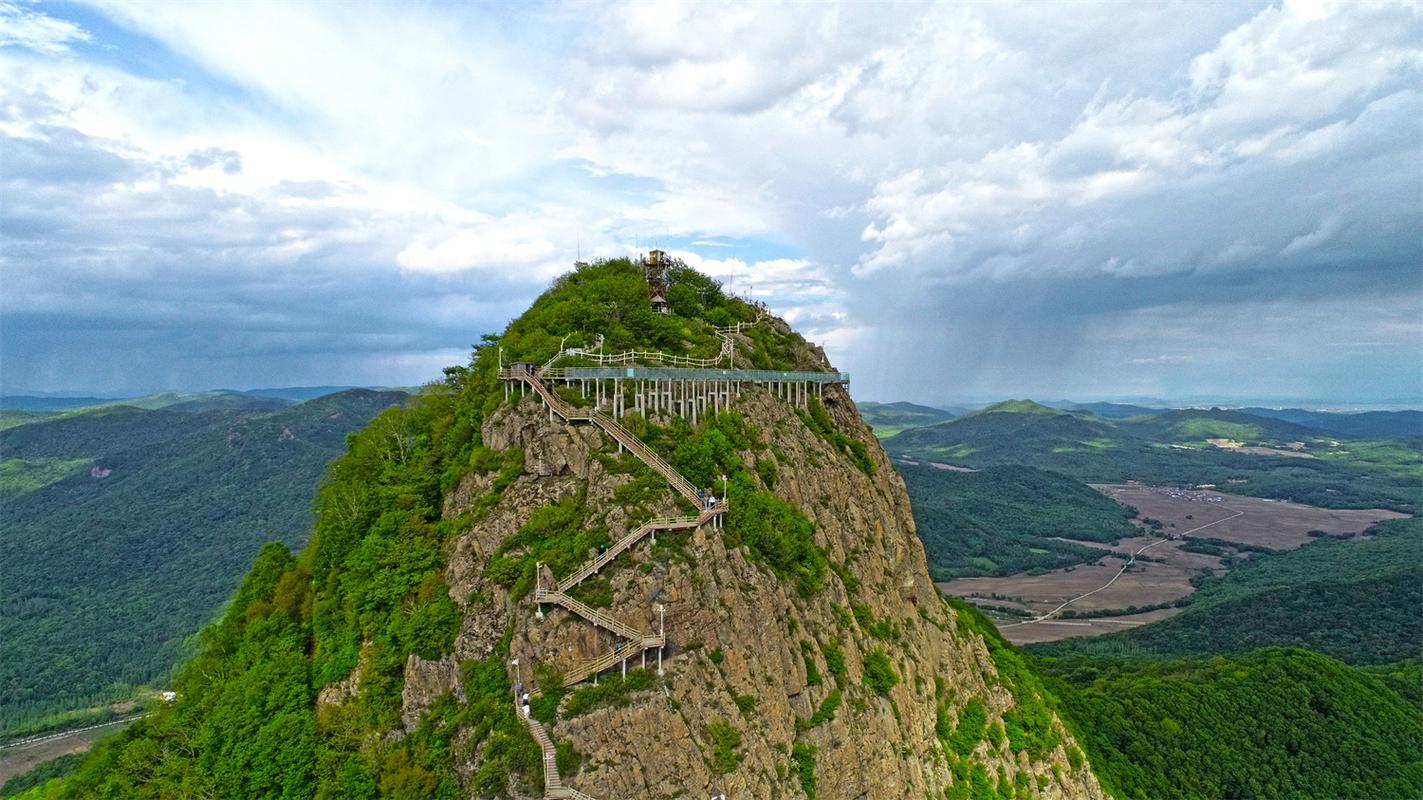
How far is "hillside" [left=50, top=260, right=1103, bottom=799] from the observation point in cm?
4984

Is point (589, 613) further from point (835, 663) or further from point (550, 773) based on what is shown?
point (835, 663)

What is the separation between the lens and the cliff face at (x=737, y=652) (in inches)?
1921

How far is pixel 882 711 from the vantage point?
204 feet

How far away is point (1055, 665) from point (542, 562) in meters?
169

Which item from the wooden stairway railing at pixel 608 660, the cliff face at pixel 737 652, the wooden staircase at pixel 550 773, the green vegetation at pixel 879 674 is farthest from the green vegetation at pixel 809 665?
the wooden staircase at pixel 550 773

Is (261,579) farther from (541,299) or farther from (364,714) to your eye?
(541,299)

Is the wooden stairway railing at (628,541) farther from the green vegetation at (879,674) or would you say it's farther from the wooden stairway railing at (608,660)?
the green vegetation at (879,674)

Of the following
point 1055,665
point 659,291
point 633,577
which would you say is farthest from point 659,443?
point 1055,665

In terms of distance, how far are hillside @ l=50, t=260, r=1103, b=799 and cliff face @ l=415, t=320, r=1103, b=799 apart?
0.18 metres

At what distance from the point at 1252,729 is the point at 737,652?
14477 cm

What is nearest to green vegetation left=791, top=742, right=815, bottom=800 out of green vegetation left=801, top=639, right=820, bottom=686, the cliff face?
the cliff face

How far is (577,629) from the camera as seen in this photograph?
50969 millimetres

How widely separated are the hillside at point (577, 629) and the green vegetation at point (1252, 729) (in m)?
64.1

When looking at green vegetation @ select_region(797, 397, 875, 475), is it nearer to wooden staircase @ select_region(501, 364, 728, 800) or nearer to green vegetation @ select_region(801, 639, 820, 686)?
wooden staircase @ select_region(501, 364, 728, 800)
